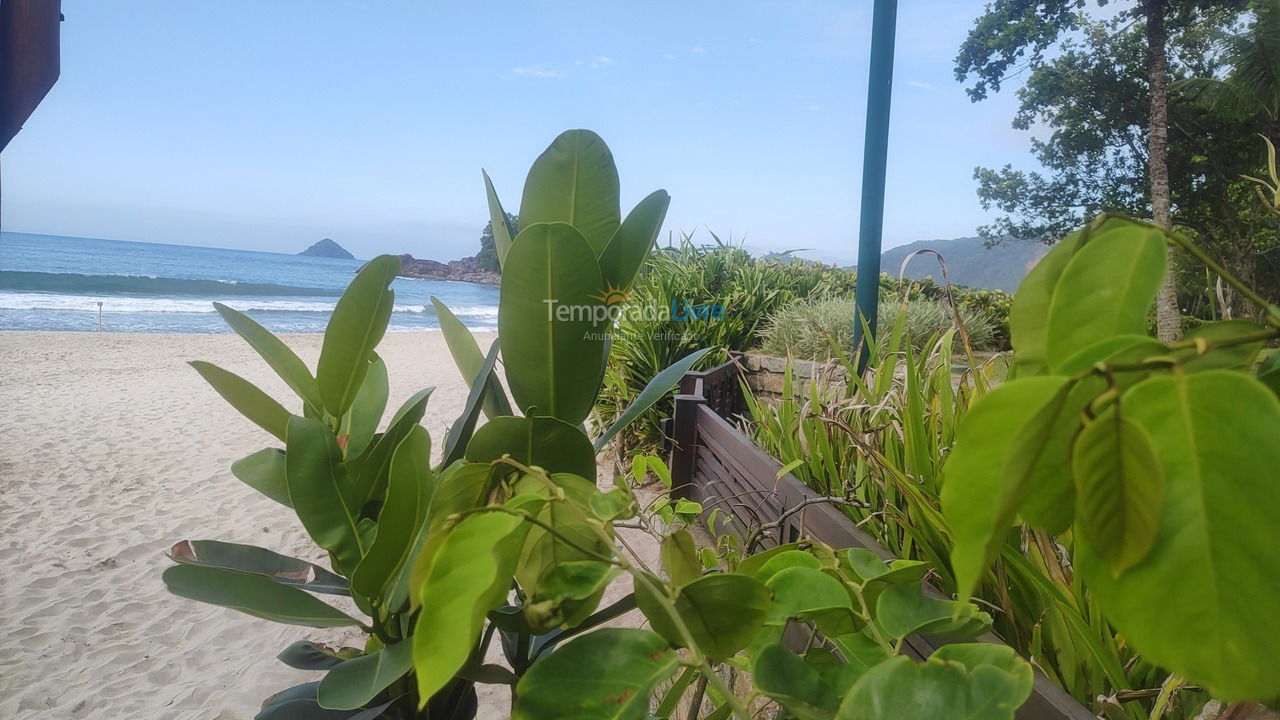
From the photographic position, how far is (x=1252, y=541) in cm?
15

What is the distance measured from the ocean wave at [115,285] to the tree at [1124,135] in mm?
29626

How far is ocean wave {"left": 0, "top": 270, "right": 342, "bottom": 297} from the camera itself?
2511 centimetres

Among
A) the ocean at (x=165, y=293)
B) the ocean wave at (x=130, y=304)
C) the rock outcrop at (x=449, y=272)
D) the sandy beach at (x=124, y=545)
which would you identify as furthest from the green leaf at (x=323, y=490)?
the rock outcrop at (x=449, y=272)

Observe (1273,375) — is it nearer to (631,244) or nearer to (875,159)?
(631,244)

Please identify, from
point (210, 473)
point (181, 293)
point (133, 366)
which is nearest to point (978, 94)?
point (210, 473)

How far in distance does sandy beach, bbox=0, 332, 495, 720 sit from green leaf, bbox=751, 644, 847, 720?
2.13 metres

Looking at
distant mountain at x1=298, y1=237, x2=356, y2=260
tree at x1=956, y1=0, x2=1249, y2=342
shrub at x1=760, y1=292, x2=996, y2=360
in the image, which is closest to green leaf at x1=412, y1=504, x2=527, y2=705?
shrub at x1=760, y1=292, x2=996, y2=360

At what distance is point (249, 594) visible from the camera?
0.50 m

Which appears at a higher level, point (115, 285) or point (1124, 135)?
point (1124, 135)

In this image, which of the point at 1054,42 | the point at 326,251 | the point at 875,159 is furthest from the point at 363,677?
the point at 326,251

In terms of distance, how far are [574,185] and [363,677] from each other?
44 centimetres

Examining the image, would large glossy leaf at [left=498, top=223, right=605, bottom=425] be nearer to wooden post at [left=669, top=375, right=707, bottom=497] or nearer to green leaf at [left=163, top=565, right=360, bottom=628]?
green leaf at [left=163, top=565, right=360, bottom=628]

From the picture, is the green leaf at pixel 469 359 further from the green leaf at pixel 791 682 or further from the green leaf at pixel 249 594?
the green leaf at pixel 791 682

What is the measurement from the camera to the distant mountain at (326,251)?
203 feet
